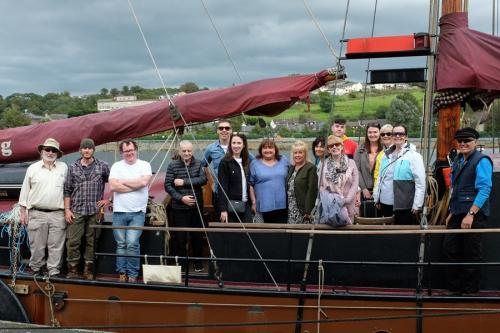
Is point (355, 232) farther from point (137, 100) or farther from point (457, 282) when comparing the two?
point (137, 100)

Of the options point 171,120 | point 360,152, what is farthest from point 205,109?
point 360,152

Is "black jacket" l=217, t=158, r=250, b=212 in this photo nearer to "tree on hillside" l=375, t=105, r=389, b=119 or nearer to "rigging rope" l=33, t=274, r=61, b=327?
"rigging rope" l=33, t=274, r=61, b=327

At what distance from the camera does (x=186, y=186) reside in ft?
23.7

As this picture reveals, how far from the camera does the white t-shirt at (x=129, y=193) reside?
7.09m

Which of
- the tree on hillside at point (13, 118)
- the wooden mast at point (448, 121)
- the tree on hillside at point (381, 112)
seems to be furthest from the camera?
the tree on hillside at point (13, 118)

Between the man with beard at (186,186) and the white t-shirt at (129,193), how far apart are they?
0.93 ft

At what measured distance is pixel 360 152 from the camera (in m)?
7.38

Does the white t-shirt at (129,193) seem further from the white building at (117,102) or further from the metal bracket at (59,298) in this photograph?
the white building at (117,102)

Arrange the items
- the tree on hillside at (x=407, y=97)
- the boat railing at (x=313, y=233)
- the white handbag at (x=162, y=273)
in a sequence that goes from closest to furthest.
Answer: the boat railing at (x=313, y=233) → the white handbag at (x=162, y=273) → the tree on hillside at (x=407, y=97)

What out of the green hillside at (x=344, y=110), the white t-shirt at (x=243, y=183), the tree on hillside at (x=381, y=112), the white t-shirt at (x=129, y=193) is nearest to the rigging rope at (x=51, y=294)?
the white t-shirt at (x=129, y=193)

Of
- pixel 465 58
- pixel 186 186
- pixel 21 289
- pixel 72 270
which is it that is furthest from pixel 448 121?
pixel 21 289

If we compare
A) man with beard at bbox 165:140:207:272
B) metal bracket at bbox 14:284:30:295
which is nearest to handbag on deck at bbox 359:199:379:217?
man with beard at bbox 165:140:207:272

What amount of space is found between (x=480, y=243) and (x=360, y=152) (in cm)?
173

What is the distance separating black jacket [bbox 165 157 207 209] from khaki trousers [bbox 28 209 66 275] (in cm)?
130
